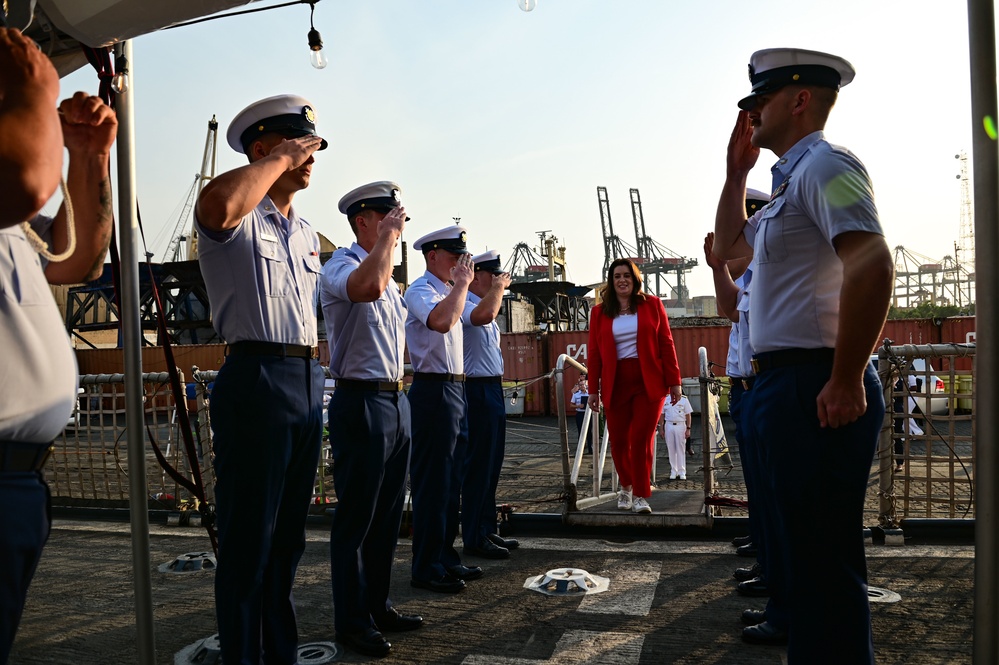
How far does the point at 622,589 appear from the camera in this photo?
398 centimetres

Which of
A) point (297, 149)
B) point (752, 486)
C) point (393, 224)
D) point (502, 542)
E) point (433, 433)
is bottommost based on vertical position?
point (502, 542)

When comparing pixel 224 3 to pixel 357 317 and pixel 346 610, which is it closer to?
pixel 357 317

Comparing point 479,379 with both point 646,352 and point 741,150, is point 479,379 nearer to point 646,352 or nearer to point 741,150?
point 646,352

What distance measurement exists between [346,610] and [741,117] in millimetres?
2622

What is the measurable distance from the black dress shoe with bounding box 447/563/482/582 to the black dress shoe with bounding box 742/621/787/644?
1672 millimetres

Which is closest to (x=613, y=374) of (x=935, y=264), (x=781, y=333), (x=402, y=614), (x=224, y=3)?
(x=402, y=614)

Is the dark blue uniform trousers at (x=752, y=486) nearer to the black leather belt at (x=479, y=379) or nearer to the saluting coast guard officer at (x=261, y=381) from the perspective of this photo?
the black leather belt at (x=479, y=379)

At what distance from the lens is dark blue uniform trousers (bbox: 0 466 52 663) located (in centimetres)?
139

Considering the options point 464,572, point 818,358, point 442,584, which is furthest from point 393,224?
point 464,572

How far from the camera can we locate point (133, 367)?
2215 mm

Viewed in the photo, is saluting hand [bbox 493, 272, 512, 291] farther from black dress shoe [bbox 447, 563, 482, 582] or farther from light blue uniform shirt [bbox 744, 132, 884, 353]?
light blue uniform shirt [bbox 744, 132, 884, 353]

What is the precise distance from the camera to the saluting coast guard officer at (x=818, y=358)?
6.70 ft

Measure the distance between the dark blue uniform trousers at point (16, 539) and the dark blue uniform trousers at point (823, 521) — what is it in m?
1.88

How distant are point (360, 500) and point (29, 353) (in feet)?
6.64
